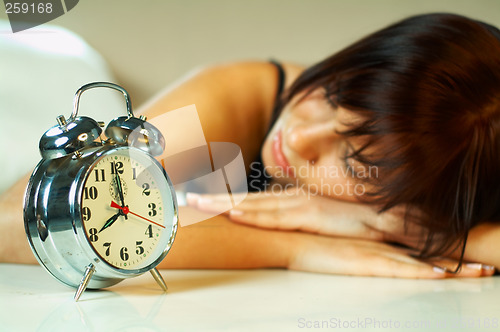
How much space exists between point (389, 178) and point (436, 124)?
0.13 m

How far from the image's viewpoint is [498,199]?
0.97 m

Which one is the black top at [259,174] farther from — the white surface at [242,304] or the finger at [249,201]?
the white surface at [242,304]

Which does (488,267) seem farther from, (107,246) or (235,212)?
(107,246)

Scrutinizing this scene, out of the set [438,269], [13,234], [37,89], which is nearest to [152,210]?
[13,234]

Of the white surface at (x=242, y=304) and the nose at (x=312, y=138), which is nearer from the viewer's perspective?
the white surface at (x=242, y=304)

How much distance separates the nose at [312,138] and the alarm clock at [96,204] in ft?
1.58

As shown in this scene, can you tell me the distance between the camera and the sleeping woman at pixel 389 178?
2.64ft

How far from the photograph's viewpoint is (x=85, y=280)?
1.76 ft

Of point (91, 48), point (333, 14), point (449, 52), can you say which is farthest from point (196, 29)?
point (449, 52)

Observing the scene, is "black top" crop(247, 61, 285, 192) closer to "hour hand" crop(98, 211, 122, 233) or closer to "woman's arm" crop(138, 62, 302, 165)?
"woman's arm" crop(138, 62, 302, 165)

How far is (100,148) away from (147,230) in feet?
0.38

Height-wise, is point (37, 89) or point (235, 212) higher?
point (37, 89)

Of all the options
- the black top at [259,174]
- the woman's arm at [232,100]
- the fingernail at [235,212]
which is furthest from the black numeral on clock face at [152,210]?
the black top at [259,174]

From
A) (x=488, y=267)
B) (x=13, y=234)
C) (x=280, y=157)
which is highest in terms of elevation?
(x=13, y=234)
